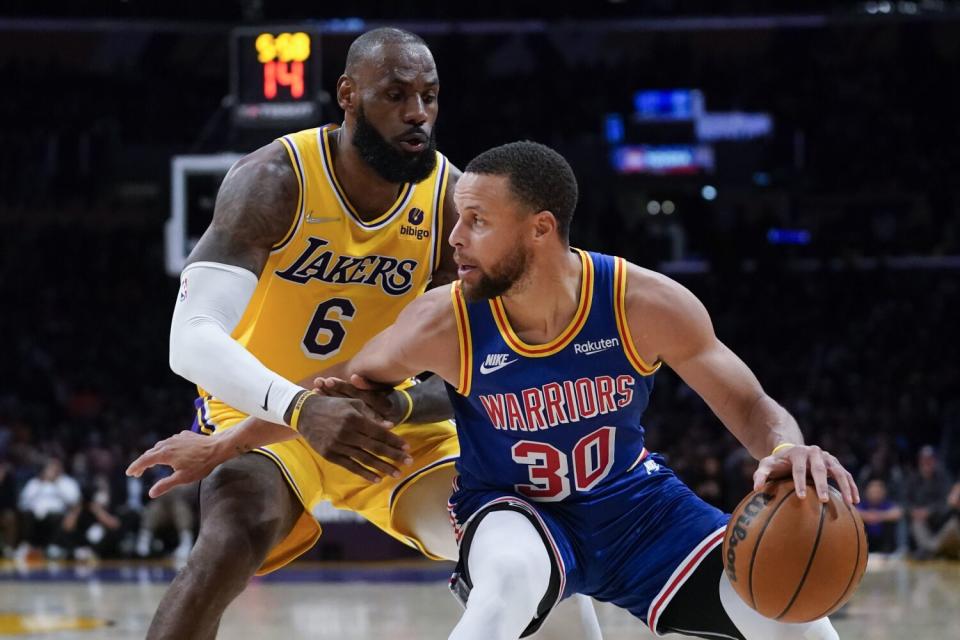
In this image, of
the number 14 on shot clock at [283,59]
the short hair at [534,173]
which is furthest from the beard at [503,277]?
the number 14 on shot clock at [283,59]

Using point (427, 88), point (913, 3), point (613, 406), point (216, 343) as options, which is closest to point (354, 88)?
point (427, 88)

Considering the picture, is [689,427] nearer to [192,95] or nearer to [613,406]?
[192,95]

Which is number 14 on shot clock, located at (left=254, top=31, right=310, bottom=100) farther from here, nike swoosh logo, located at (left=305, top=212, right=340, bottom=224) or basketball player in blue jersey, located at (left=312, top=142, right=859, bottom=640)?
basketball player in blue jersey, located at (left=312, top=142, right=859, bottom=640)

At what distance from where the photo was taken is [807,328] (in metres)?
20.0

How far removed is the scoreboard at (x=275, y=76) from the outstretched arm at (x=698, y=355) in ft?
25.1

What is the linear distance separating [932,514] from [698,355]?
10.5 meters

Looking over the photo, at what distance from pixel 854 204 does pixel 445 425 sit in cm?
1845

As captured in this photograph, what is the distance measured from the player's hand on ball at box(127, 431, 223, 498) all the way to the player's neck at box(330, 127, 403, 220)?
1.03 m

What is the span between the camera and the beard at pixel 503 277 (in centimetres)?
385

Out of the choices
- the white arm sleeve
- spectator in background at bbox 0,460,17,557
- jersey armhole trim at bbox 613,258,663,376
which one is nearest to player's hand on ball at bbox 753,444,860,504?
jersey armhole trim at bbox 613,258,663,376

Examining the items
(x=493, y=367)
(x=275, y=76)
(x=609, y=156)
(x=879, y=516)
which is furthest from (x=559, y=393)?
(x=609, y=156)

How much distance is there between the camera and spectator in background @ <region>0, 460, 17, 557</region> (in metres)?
14.1

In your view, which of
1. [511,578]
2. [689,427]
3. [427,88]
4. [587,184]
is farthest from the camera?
[587,184]

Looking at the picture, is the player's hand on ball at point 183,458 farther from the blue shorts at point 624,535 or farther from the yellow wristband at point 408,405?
the blue shorts at point 624,535
